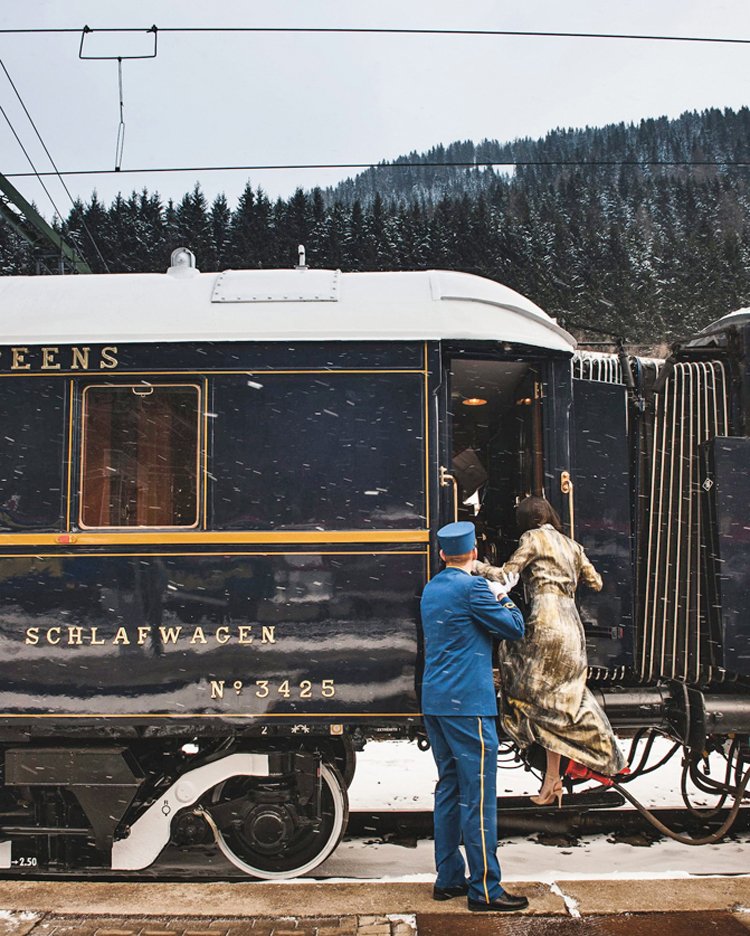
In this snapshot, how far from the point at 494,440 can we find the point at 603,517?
1385 mm

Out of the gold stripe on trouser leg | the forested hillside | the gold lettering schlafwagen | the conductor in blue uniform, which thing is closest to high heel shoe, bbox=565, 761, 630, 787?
the conductor in blue uniform

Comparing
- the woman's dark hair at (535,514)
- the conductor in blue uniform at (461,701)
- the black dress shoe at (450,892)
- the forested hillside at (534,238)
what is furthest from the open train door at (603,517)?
the forested hillside at (534,238)

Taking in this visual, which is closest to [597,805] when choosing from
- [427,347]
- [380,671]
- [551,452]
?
[380,671]

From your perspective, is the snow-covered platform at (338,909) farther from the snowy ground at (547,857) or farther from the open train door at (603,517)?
the open train door at (603,517)

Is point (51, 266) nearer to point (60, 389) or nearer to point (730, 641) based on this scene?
point (60, 389)

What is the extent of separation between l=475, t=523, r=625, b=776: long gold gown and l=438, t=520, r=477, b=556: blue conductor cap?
19.1 inches

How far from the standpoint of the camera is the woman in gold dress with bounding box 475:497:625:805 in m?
4.69

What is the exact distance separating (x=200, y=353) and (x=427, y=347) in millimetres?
1303

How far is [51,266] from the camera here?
13.0 meters

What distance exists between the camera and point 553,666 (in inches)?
185

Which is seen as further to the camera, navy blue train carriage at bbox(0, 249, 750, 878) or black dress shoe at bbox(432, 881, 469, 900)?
navy blue train carriage at bbox(0, 249, 750, 878)

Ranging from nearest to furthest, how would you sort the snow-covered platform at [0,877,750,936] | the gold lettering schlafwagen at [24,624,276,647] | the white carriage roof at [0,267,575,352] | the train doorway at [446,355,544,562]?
the snow-covered platform at [0,877,750,936]
the gold lettering schlafwagen at [24,624,276,647]
the white carriage roof at [0,267,575,352]
the train doorway at [446,355,544,562]

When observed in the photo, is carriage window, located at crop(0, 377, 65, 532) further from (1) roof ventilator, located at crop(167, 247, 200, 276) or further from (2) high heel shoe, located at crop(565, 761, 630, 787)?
(2) high heel shoe, located at crop(565, 761, 630, 787)

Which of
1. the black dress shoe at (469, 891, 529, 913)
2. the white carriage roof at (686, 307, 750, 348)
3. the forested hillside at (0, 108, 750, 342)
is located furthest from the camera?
the forested hillside at (0, 108, 750, 342)
